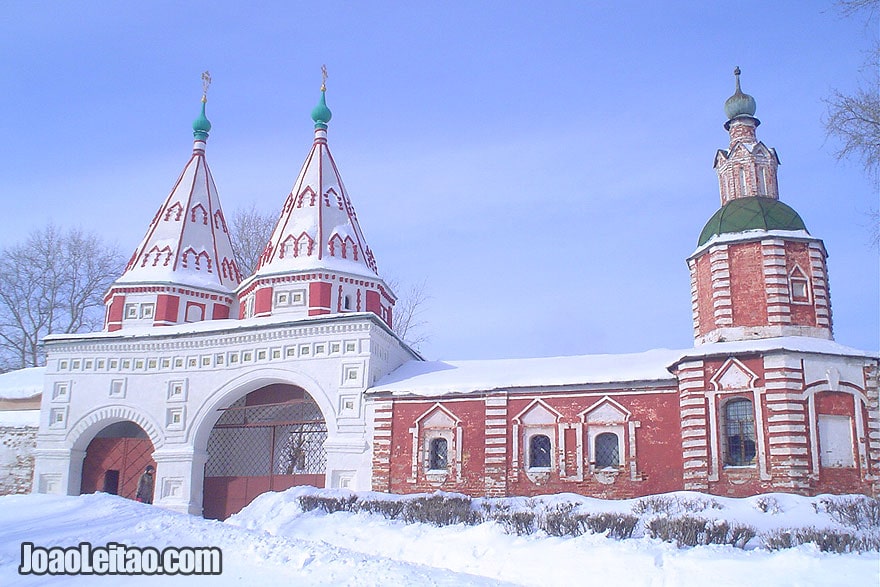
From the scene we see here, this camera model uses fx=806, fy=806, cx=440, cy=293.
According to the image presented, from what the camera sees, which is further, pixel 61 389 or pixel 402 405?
pixel 61 389

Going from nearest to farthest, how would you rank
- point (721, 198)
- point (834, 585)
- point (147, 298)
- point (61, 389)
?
point (834, 585)
point (721, 198)
point (61, 389)
point (147, 298)

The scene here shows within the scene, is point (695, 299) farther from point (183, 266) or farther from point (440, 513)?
point (183, 266)

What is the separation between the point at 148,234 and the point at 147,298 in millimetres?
2328

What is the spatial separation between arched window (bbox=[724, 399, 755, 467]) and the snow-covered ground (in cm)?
320

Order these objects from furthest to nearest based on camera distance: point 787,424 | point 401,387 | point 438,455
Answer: point 401,387 < point 438,455 < point 787,424

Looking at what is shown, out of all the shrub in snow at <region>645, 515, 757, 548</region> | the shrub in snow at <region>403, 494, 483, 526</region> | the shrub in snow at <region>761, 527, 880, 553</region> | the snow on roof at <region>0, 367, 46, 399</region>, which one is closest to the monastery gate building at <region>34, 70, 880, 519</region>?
the snow on roof at <region>0, 367, 46, 399</region>

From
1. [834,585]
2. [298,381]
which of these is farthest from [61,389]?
[834,585]

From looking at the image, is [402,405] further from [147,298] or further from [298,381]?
[147,298]

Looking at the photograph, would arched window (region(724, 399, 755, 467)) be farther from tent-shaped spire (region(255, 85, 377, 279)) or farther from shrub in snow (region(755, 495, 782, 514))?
tent-shaped spire (region(255, 85, 377, 279))

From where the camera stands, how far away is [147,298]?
71.0 feet

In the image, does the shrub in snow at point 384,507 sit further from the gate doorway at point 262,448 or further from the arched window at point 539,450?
the gate doorway at point 262,448

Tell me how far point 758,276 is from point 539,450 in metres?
5.59

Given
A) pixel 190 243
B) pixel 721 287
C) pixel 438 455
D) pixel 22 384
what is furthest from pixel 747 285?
pixel 22 384

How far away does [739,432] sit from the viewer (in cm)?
1480
